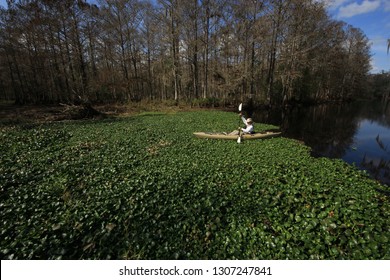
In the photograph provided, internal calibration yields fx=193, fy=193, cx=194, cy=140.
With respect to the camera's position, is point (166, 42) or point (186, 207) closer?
point (186, 207)

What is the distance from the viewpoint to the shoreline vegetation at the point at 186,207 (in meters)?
3.91

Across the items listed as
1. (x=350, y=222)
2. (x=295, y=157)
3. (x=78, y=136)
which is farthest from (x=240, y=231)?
(x=78, y=136)

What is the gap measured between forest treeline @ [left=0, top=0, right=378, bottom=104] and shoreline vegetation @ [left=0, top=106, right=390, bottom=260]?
19953mm

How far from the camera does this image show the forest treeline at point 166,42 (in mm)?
25188

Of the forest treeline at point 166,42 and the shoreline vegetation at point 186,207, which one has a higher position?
the forest treeline at point 166,42

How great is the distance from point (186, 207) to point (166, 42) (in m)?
27.1

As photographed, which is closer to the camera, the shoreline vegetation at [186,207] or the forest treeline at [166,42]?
the shoreline vegetation at [186,207]

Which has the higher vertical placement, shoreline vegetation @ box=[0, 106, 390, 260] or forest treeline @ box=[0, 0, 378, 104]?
forest treeline @ box=[0, 0, 378, 104]

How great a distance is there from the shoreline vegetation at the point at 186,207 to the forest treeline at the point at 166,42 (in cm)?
1995

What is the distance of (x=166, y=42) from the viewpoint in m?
27.0

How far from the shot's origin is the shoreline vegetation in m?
3.91

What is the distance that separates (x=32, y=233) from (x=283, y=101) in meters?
32.8

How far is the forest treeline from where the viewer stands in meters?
25.2

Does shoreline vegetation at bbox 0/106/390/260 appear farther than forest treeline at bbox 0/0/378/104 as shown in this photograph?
No
